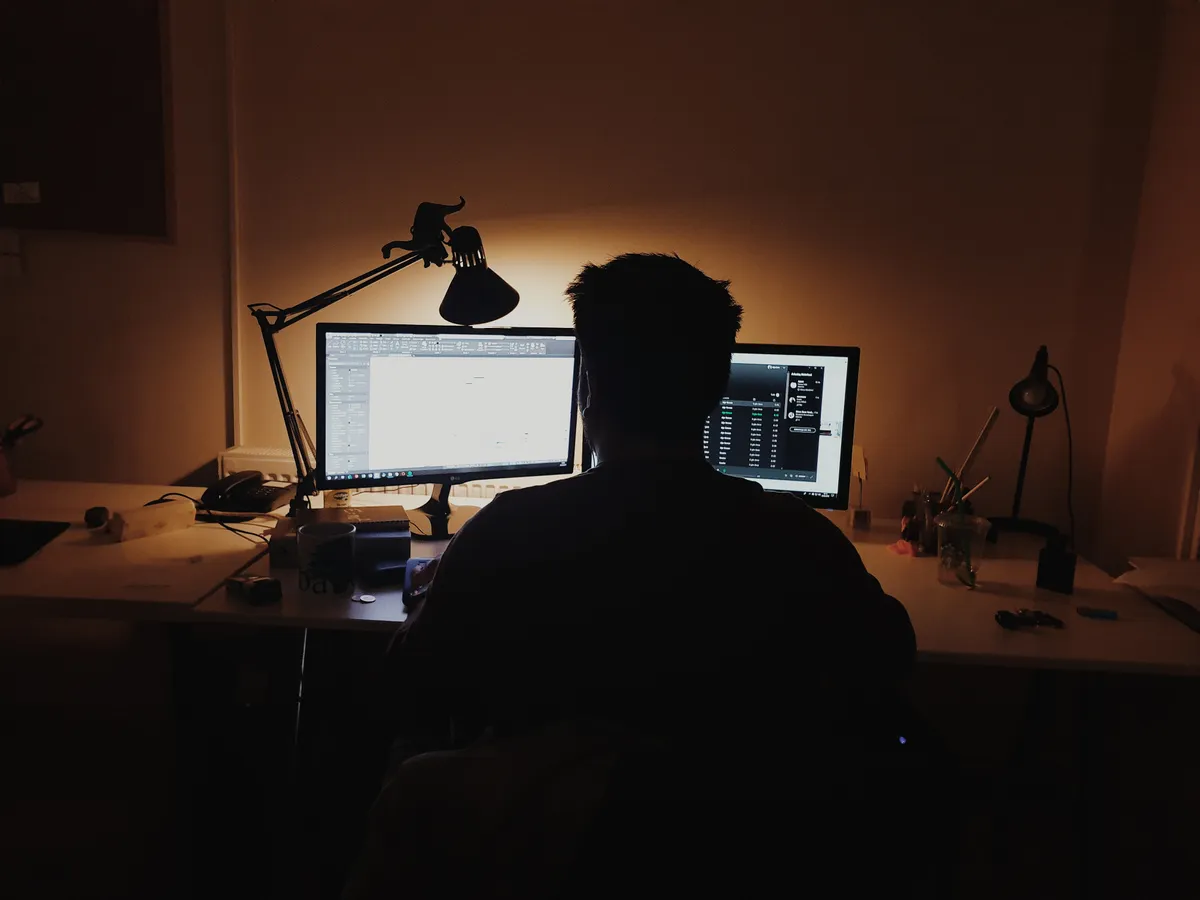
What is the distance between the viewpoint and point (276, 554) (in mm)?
1802

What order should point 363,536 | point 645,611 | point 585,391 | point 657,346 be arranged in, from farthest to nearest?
point 363,536, point 585,391, point 657,346, point 645,611

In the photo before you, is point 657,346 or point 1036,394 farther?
point 1036,394

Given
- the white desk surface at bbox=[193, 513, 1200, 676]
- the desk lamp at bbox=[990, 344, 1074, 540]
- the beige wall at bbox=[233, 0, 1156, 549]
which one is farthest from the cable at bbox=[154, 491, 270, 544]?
the desk lamp at bbox=[990, 344, 1074, 540]

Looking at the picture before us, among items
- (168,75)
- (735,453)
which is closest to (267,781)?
(735,453)

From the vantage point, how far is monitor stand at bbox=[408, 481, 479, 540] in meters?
2.02

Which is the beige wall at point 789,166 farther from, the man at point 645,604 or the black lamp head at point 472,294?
the man at point 645,604

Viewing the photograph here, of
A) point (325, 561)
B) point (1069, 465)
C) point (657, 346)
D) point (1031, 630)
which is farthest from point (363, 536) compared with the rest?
point (1069, 465)

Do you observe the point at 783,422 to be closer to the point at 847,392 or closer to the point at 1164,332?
the point at 847,392

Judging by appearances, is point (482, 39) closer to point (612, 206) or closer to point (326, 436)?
point (612, 206)

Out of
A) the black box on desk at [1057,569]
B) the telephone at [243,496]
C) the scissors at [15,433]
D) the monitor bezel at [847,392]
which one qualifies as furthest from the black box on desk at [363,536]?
the black box on desk at [1057,569]

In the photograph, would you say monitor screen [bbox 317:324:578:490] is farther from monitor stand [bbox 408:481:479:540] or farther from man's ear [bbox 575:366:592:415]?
man's ear [bbox 575:366:592:415]

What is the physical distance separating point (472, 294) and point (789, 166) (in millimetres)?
942

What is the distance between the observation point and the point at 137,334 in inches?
102

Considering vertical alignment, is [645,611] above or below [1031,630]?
above
